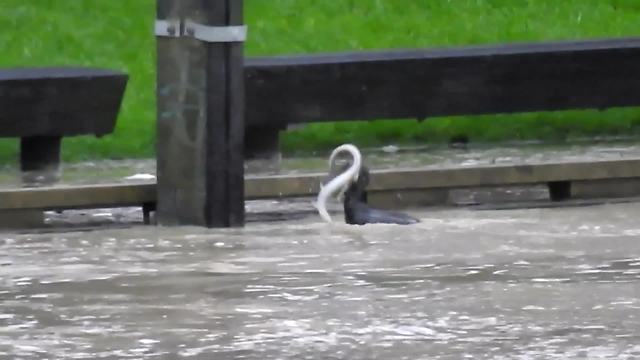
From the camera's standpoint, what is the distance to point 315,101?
1315cm

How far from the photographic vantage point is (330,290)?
8672 millimetres

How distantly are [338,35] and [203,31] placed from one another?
22.1 feet

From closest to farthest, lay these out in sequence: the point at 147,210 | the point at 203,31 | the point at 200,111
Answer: the point at 203,31, the point at 200,111, the point at 147,210

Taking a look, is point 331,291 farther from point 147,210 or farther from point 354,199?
point 147,210

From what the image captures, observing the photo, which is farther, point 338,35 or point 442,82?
point 338,35

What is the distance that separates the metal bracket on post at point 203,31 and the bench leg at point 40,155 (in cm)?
202

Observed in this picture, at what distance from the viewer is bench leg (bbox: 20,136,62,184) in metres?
12.8

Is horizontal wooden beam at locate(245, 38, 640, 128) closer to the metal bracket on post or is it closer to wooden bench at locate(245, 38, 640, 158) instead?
wooden bench at locate(245, 38, 640, 158)

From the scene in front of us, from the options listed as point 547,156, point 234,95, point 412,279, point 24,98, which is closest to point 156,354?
point 412,279

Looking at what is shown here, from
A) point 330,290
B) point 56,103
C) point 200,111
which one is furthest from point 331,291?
point 56,103

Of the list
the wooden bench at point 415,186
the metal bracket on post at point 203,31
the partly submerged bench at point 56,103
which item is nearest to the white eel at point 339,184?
the wooden bench at point 415,186

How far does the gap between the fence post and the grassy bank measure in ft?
9.91

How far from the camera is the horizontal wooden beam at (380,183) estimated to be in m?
10.9

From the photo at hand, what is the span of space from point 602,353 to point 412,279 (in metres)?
1.89
